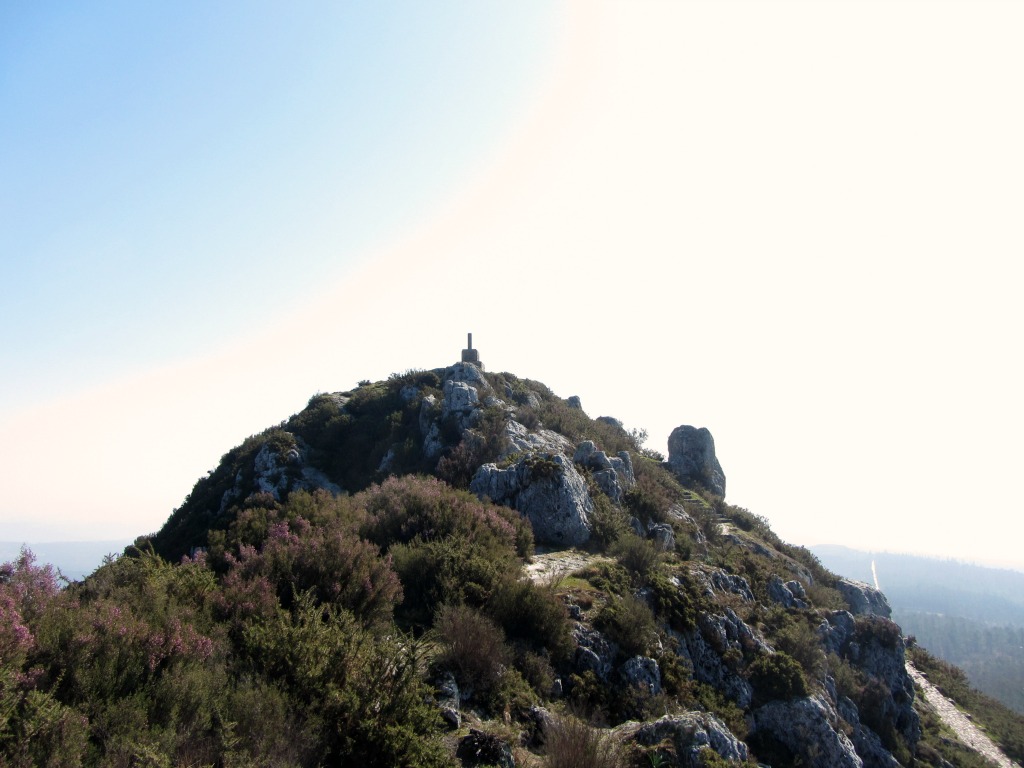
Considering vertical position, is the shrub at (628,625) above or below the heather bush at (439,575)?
below

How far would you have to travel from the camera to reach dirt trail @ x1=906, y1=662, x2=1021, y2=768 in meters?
24.7

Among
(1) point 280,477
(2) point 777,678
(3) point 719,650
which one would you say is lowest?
(2) point 777,678

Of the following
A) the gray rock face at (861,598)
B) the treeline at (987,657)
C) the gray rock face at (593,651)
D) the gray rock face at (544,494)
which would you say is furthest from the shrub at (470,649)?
the treeline at (987,657)

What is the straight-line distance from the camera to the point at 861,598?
1254 inches

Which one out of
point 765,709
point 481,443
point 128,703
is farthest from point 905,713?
point 128,703

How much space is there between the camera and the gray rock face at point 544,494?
64.4 ft

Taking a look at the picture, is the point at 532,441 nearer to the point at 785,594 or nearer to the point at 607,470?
the point at 607,470

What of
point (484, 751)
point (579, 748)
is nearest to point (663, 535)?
point (484, 751)

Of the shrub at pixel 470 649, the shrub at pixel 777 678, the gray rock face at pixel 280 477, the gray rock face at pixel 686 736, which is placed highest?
the gray rock face at pixel 280 477

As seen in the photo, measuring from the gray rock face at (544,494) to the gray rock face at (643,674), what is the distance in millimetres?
7009

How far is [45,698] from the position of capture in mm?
5160

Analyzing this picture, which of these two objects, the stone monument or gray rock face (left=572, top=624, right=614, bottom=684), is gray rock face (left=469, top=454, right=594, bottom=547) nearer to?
gray rock face (left=572, top=624, right=614, bottom=684)

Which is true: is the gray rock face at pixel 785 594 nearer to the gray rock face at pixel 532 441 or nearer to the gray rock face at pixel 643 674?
the gray rock face at pixel 532 441

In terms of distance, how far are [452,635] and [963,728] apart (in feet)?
99.7
